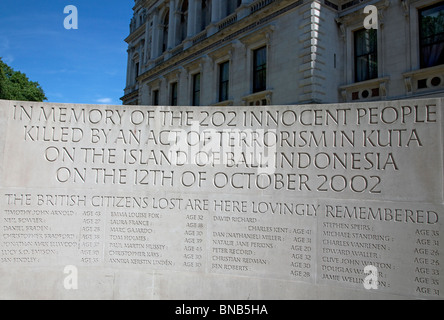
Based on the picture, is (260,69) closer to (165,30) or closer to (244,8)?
(244,8)

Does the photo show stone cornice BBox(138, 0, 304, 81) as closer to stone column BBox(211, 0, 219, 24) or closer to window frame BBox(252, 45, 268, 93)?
window frame BBox(252, 45, 268, 93)

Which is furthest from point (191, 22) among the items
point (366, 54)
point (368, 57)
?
point (368, 57)

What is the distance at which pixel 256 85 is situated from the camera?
19.5m

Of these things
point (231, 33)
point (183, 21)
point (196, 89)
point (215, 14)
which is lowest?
point (196, 89)

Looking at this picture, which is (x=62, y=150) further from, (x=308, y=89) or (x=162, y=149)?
(x=308, y=89)

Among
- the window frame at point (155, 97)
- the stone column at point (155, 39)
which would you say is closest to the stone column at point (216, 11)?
the stone column at point (155, 39)

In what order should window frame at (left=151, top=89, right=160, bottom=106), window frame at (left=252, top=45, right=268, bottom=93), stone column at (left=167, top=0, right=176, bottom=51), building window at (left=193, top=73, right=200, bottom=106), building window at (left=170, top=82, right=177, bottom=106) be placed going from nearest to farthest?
1. window frame at (left=252, top=45, right=268, bottom=93)
2. building window at (left=193, top=73, right=200, bottom=106)
3. building window at (left=170, top=82, right=177, bottom=106)
4. stone column at (left=167, top=0, right=176, bottom=51)
5. window frame at (left=151, top=89, right=160, bottom=106)

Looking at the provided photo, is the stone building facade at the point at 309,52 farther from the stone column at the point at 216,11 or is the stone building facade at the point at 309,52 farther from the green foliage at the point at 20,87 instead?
the green foliage at the point at 20,87

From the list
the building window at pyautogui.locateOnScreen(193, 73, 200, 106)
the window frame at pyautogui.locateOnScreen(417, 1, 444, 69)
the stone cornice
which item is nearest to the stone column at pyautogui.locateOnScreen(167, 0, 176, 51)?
the stone cornice

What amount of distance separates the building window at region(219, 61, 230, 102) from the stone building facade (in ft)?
0.22

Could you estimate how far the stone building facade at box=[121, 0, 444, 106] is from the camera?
1375 cm

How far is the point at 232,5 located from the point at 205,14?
367cm

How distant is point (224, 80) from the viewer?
2200 centimetres
